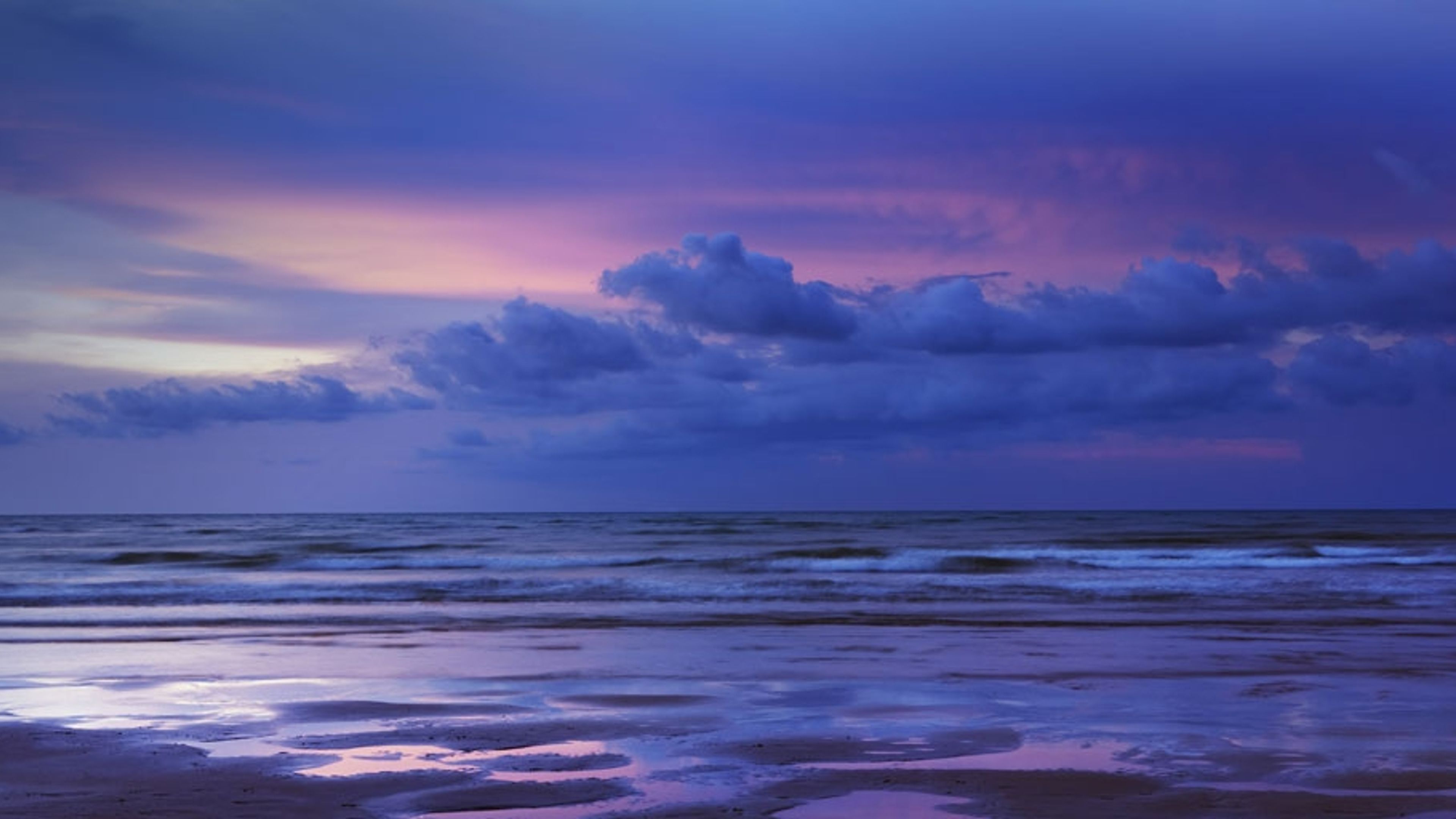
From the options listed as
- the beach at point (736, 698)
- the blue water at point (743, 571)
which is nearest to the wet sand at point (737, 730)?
the beach at point (736, 698)

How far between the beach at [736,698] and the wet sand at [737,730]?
0.14 feet

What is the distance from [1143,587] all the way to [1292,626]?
31.8 ft

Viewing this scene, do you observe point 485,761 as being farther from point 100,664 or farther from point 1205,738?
point 100,664

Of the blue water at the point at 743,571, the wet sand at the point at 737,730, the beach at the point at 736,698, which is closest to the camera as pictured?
the wet sand at the point at 737,730

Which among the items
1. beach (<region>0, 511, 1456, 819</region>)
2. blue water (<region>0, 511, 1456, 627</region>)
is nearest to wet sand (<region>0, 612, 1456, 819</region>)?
beach (<region>0, 511, 1456, 819</region>)

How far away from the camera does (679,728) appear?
10906 mm

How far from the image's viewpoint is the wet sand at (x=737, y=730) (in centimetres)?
823

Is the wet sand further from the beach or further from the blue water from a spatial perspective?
the blue water

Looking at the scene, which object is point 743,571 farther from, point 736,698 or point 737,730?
point 737,730

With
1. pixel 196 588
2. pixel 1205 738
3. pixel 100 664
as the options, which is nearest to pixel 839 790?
pixel 1205 738

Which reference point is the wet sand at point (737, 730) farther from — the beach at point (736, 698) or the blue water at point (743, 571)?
the blue water at point (743, 571)

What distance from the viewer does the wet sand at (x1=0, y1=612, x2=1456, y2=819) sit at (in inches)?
324

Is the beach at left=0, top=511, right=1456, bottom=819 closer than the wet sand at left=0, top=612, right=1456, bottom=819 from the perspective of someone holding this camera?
No

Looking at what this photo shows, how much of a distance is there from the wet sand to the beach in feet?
0.14
